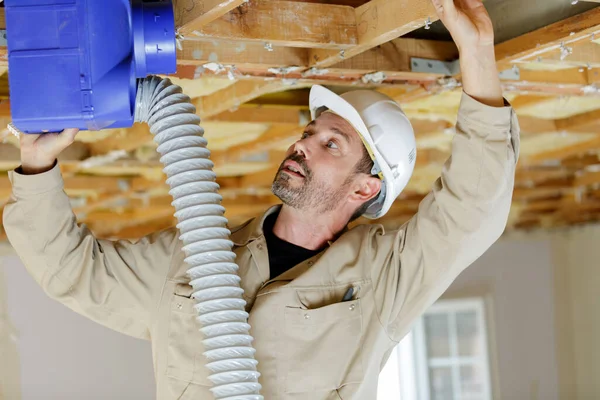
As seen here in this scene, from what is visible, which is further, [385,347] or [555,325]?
[555,325]

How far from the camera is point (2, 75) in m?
2.64

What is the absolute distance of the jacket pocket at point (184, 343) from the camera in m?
1.87

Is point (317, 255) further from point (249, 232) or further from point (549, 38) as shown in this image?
point (549, 38)

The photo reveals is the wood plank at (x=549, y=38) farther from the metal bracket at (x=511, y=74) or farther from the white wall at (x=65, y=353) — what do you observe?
the white wall at (x=65, y=353)

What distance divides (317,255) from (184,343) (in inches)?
16.2

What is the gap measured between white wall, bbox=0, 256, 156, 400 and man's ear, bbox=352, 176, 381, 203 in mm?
3765

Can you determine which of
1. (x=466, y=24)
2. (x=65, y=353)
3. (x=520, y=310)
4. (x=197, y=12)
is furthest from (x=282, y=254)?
(x=520, y=310)

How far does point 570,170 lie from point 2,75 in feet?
11.7

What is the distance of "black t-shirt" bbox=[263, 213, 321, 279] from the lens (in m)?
2.04

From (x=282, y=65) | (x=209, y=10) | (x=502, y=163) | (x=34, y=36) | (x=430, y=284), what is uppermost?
(x=282, y=65)

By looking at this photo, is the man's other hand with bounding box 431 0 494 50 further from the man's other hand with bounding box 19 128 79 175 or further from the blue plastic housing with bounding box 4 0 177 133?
the man's other hand with bounding box 19 128 79 175

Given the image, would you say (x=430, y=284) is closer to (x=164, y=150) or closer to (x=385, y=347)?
(x=385, y=347)

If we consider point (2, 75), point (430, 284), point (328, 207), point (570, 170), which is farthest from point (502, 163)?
point (570, 170)

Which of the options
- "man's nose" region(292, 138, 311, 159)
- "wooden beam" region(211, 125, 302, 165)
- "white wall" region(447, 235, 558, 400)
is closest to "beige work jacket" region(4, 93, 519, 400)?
"man's nose" region(292, 138, 311, 159)
